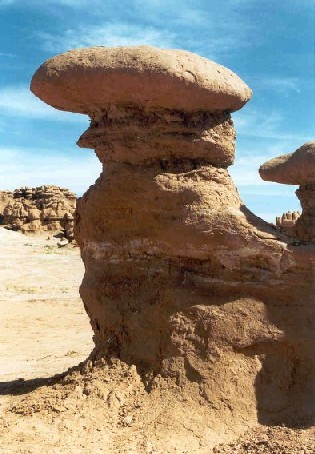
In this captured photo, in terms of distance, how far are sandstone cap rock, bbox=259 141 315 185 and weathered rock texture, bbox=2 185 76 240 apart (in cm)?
2988

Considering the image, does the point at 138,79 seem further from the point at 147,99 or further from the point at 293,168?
the point at 293,168

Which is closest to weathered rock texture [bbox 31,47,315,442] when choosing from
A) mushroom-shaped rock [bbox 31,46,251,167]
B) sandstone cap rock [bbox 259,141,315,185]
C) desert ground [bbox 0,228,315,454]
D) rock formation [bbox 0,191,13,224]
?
mushroom-shaped rock [bbox 31,46,251,167]

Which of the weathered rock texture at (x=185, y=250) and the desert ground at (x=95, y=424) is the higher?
the weathered rock texture at (x=185, y=250)

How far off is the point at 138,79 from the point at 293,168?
292 cm

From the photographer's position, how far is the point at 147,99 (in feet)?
18.9

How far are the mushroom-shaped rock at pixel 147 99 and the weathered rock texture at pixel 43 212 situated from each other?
103 feet

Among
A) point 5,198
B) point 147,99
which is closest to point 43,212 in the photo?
point 5,198

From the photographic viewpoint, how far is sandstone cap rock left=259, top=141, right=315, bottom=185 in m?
7.40

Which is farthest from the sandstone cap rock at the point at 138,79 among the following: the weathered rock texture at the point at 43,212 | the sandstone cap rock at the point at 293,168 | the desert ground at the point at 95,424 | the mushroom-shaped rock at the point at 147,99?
the weathered rock texture at the point at 43,212

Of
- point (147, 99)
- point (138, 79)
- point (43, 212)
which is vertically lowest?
point (43, 212)

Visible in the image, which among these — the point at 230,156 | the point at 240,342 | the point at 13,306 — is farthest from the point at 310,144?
the point at 13,306

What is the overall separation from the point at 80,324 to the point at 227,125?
9.44 metres

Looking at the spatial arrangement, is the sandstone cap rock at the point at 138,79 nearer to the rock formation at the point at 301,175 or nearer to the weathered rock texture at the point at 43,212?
the rock formation at the point at 301,175

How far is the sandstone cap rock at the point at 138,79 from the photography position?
18.5ft
